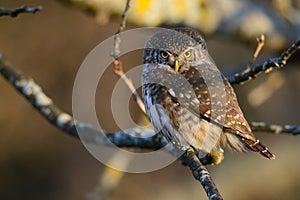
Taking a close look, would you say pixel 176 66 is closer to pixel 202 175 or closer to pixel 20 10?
pixel 20 10

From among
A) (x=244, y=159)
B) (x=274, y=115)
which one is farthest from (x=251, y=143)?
(x=274, y=115)

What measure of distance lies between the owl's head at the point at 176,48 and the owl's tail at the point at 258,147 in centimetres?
66

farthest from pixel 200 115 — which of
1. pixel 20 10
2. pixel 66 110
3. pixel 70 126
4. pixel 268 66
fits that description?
pixel 66 110

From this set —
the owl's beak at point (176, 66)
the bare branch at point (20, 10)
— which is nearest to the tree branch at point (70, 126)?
the owl's beak at point (176, 66)

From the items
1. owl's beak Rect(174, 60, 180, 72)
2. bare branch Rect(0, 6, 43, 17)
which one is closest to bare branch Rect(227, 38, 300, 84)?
owl's beak Rect(174, 60, 180, 72)

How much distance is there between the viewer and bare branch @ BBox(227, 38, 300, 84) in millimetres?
3422

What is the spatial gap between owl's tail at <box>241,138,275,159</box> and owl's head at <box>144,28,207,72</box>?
2.18 ft

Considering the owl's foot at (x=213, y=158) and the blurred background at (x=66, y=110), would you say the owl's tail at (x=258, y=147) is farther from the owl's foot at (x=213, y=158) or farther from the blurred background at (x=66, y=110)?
the blurred background at (x=66, y=110)

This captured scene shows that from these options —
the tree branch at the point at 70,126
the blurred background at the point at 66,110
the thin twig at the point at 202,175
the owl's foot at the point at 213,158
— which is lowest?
the blurred background at the point at 66,110

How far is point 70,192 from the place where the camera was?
28.0 feet

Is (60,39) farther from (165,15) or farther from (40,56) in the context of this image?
(165,15)

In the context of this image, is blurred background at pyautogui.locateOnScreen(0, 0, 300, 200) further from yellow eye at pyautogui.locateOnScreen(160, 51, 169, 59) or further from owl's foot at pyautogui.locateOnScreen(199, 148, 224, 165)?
owl's foot at pyautogui.locateOnScreen(199, 148, 224, 165)

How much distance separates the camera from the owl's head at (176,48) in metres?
4.29

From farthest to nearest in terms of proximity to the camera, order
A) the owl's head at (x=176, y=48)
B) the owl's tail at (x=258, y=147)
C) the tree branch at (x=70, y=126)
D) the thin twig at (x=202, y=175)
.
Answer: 1. the owl's head at (x=176, y=48)
2. the tree branch at (x=70, y=126)
3. the owl's tail at (x=258, y=147)
4. the thin twig at (x=202, y=175)
